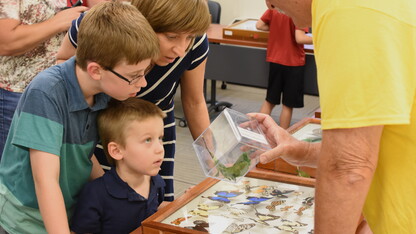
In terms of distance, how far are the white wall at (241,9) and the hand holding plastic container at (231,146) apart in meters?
5.41

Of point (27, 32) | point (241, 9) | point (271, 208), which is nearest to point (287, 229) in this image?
point (271, 208)

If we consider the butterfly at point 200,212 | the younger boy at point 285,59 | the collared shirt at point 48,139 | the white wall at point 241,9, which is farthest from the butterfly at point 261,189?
the white wall at point 241,9

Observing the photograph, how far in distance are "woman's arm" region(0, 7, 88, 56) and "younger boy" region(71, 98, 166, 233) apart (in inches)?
20.1

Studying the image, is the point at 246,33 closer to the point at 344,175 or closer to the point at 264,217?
the point at 264,217

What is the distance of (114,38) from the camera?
1.49 meters

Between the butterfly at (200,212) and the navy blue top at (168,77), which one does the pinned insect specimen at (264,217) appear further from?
the navy blue top at (168,77)

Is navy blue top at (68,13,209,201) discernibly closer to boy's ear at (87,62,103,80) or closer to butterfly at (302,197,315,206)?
boy's ear at (87,62,103,80)

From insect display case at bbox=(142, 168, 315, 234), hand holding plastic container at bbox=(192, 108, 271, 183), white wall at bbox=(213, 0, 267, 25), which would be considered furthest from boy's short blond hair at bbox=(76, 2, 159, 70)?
white wall at bbox=(213, 0, 267, 25)

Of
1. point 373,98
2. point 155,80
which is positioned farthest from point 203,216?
point 373,98

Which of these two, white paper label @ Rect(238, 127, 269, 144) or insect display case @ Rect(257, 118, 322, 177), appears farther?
insect display case @ Rect(257, 118, 322, 177)

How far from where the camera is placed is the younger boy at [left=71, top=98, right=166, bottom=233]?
1.65 meters

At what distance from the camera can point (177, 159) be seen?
4.42 m

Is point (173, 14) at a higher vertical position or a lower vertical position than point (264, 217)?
higher

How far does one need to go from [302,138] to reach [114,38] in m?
1.08
